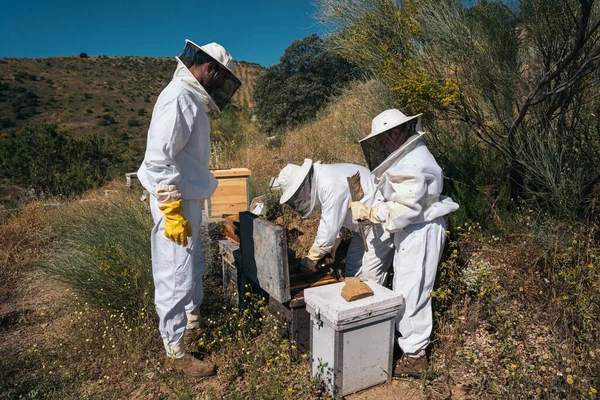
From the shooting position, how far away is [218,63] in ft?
9.71

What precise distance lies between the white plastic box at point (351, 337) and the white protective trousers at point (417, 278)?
10.3 inches

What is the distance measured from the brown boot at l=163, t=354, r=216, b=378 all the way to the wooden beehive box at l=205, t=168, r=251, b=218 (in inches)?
97.0

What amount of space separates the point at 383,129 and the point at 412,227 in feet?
2.58

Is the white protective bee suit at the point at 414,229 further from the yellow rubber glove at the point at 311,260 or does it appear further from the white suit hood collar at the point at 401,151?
the yellow rubber glove at the point at 311,260

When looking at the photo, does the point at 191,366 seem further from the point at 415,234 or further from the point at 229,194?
the point at 229,194

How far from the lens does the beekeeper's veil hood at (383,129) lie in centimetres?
291

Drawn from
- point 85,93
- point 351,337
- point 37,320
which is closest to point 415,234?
point 351,337

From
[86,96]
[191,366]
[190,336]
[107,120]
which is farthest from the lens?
[86,96]

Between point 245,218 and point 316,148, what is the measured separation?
707cm

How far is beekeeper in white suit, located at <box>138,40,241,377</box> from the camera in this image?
2.77m

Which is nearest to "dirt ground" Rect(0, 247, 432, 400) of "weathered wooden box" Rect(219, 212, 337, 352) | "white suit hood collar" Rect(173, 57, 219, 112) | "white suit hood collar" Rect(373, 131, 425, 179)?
"weathered wooden box" Rect(219, 212, 337, 352)

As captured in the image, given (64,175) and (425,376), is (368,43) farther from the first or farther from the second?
(64,175)

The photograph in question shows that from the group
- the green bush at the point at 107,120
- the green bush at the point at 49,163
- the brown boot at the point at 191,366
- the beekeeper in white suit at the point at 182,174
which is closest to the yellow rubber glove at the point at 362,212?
the beekeeper in white suit at the point at 182,174

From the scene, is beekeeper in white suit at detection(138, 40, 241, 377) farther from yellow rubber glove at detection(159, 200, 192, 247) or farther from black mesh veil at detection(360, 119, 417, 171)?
black mesh veil at detection(360, 119, 417, 171)
